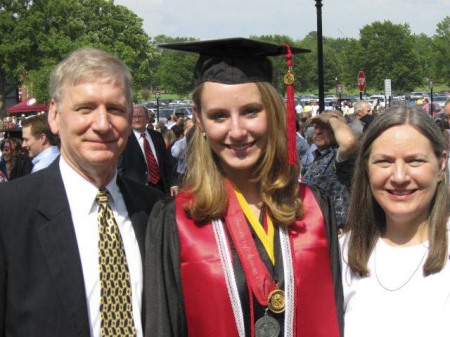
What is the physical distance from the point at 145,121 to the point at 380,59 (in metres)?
50.0

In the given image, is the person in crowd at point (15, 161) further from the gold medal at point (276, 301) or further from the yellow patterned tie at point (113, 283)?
the gold medal at point (276, 301)

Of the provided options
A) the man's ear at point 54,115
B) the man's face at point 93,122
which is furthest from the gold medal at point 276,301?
the man's ear at point 54,115

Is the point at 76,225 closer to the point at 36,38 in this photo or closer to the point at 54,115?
the point at 54,115

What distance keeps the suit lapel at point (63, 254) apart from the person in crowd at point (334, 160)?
3.13 meters

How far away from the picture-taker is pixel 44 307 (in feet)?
8.19

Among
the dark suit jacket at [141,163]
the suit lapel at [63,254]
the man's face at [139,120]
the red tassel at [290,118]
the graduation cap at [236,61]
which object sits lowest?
the dark suit jacket at [141,163]

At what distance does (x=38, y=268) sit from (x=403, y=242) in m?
1.55

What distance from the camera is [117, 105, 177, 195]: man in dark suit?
866cm

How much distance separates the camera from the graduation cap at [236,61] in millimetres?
2885

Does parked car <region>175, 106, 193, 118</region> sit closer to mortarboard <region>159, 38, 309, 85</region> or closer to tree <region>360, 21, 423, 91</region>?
mortarboard <region>159, 38, 309, 85</region>

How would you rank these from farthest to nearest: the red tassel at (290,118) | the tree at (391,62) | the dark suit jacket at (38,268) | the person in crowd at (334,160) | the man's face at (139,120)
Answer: the tree at (391,62) → the man's face at (139,120) → the person in crowd at (334,160) → the red tassel at (290,118) → the dark suit jacket at (38,268)

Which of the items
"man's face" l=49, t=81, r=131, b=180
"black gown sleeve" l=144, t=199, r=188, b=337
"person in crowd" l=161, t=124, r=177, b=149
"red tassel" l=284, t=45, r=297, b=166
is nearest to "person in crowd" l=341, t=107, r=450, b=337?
"red tassel" l=284, t=45, r=297, b=166

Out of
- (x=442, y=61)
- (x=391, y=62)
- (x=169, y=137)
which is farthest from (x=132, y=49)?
(x=169, y=137)

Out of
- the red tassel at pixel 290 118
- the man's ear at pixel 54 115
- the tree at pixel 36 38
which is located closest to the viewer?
the man's ear at pixel 54 115
